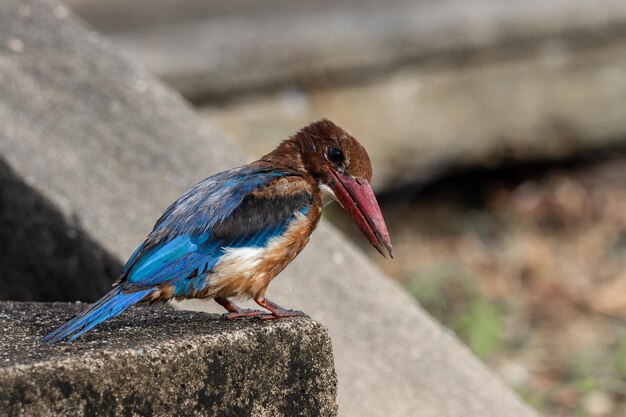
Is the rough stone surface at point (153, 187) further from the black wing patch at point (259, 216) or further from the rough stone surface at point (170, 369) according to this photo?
the rough stone surface at point (170, 369)

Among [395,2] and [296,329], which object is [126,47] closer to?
[395,2]

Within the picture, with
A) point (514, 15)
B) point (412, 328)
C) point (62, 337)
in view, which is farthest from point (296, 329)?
point (514, 15)

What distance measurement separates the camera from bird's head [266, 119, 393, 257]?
8.72 feet

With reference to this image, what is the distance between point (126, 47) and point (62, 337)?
3.55m

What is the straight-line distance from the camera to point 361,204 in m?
2.67

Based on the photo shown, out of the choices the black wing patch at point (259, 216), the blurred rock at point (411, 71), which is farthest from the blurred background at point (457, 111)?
the black wing patch at point (259, 216)

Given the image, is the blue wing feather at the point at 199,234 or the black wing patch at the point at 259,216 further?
the black wing patch at the point at 259,216

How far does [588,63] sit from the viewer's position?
6.07 m

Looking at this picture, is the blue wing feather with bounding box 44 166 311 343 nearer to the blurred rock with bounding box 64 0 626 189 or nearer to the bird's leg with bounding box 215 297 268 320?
the bird's leg with bounding box 215 297 268 320

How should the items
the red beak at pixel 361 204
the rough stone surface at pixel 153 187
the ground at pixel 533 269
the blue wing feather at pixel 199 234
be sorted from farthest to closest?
the ground at pixel 533 269, the rough stone surface at pixel 153 187, the red beak at pixel 361 204, the blue wing feather at pixel 199 234

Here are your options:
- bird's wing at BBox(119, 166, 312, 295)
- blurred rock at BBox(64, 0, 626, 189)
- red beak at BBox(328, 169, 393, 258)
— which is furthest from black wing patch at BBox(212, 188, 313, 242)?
blurred rock at BBox(64, 0, 626, 189)

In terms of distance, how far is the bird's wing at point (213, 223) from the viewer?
7.71 ft

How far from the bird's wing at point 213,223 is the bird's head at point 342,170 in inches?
4.1

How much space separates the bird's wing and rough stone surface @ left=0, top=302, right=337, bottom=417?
0.37 ft
